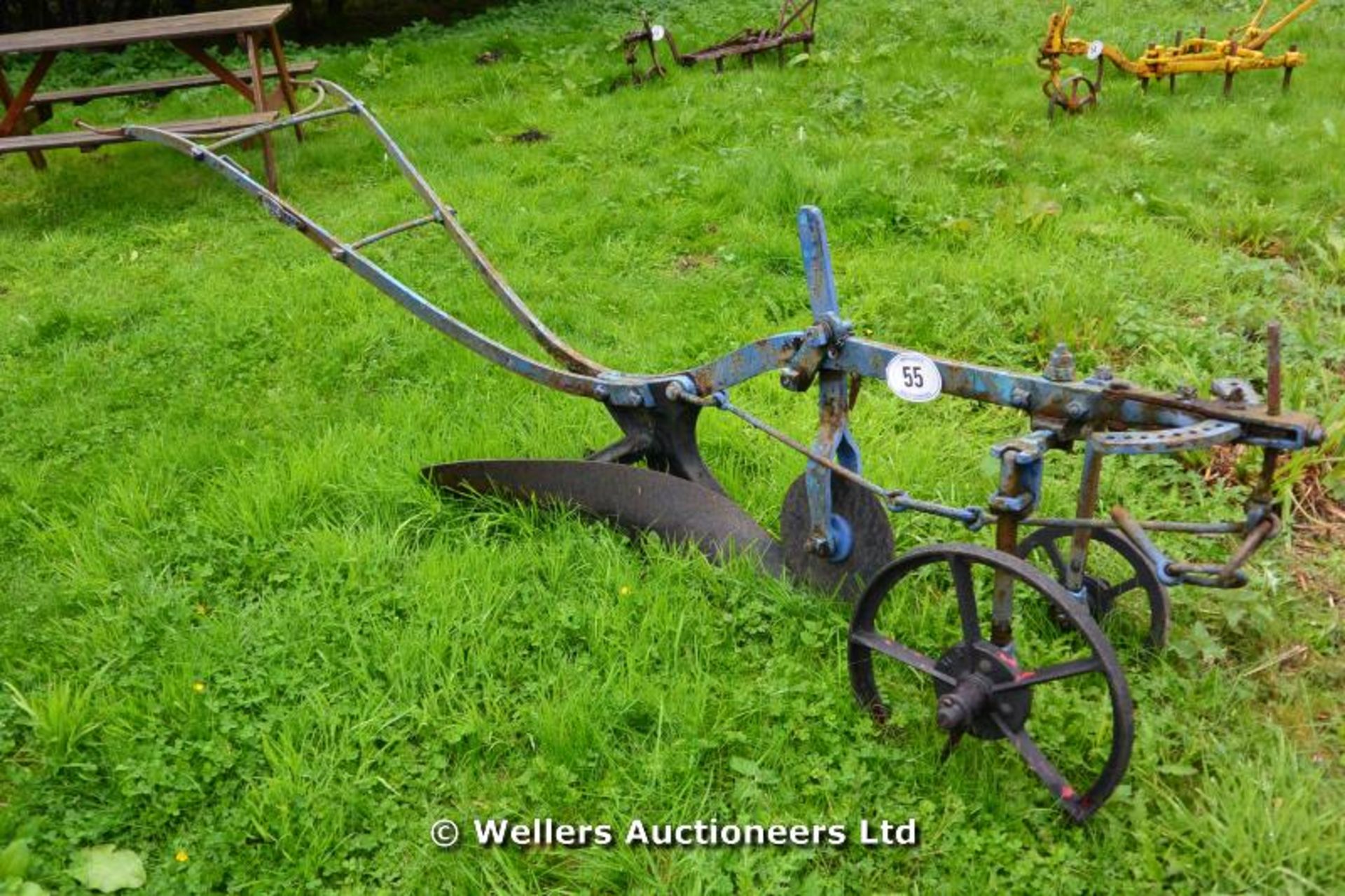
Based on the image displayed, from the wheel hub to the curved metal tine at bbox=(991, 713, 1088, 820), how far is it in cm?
1

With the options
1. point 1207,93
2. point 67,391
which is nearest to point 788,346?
point 67,391

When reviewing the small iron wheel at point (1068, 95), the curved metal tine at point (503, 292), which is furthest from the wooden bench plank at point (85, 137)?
the small iron wheel at point (1068, 95)

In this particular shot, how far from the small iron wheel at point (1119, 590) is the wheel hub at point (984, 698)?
42 centimetres

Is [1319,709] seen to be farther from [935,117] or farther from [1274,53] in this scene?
[1274,53]

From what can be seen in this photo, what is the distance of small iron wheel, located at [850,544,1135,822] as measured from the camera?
6.33ft

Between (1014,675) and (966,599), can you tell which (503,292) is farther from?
(1014,675)

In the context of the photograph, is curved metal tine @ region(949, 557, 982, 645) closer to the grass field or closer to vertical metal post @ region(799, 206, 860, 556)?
the grass field

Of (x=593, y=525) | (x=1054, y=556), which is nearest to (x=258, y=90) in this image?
(x=593, y=525)

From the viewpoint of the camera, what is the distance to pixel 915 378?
2.19m

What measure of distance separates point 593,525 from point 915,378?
1.17 metres

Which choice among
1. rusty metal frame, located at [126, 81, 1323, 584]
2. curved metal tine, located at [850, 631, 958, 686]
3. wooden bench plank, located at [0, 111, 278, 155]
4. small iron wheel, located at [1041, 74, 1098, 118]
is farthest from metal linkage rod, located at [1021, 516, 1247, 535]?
wooden bench plank, located at [0, 111, 278, 155]

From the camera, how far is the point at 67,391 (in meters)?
4.14

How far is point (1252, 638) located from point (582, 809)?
5.50 feet

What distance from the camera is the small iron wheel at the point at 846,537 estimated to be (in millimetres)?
2559
